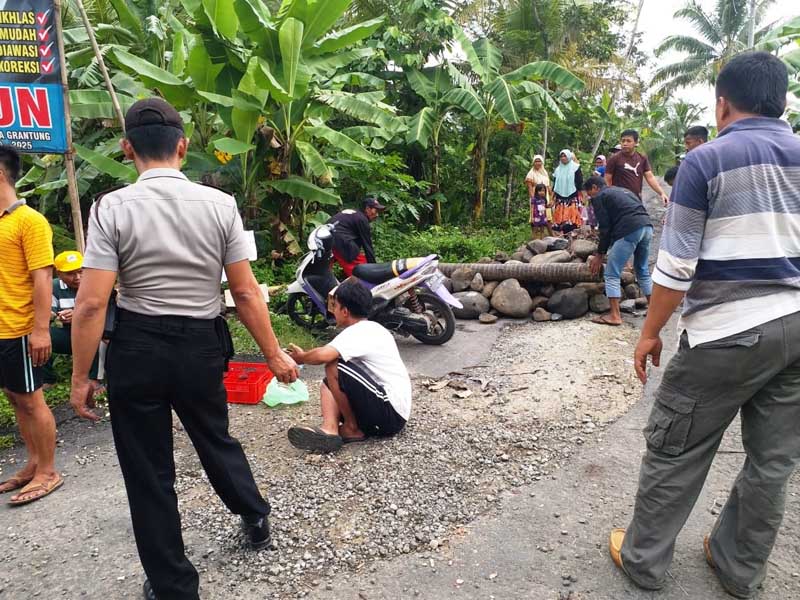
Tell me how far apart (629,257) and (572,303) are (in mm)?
937

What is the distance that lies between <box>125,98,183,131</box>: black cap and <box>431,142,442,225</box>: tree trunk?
405 inches

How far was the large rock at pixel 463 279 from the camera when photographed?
749cm

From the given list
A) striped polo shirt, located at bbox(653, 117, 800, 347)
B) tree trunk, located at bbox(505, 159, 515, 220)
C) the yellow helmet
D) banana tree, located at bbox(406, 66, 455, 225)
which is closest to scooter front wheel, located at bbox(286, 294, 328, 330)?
the yellow helmet

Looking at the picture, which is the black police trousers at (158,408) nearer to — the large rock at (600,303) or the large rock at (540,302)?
the large rock at (540,302)

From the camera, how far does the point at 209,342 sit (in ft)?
7.47

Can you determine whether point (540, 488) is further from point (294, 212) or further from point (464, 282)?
point (294, 212)

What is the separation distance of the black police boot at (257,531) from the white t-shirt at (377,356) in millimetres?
1169

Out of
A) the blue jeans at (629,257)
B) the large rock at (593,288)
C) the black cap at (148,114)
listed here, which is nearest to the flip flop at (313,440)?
the black cap at (148,114)

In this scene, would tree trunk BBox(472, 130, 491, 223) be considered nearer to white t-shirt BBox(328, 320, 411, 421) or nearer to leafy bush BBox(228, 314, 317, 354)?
leafy bush BBox(228, 314, 317, 354)

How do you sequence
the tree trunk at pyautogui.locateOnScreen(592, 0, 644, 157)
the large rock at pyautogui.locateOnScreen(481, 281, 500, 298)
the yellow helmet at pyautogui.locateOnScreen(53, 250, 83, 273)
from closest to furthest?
the yellow helmet at pyautogui.locateOnScreen(53, 250, 83, 273), the large rock at pyautogui.locateOnScreen(481, 281, 500, 298), the tree trunk at pyautogui.locateOnScreen(592, 0, 644, 157)

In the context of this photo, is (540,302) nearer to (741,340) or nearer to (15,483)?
(741,340)

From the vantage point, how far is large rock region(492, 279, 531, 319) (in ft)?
23.1

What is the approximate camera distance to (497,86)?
11.0 metres

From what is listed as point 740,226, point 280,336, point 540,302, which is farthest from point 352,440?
point 540,302
